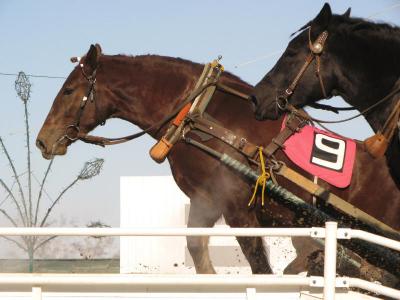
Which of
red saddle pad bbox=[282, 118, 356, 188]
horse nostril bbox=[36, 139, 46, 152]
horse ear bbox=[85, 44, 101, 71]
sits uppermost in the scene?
horse ear bbox=[85, 44, 101, 71]

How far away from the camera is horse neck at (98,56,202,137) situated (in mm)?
7609

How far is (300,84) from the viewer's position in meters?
6.21

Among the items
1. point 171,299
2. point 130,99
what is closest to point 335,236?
point 171,299

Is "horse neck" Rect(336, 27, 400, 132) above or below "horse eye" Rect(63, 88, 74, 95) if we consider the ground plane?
below

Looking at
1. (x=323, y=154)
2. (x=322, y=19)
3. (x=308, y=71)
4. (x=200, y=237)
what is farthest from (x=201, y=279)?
(x=200, y=237)

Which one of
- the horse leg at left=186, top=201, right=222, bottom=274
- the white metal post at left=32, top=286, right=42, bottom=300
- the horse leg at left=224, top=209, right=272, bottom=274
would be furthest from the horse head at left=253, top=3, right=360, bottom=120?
the white metal post at left=32, top=286, right=42, bottom=300

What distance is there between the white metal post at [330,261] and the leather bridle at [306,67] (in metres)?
1.65

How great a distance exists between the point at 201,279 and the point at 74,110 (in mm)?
3409

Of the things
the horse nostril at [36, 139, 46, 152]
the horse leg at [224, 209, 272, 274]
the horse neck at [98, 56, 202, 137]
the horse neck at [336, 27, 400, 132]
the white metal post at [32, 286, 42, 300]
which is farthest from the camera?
the horse nostril at [36, 139, 46, 152]

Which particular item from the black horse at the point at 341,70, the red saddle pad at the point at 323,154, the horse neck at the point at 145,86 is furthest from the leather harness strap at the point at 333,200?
the horse neck at the point at 145,86

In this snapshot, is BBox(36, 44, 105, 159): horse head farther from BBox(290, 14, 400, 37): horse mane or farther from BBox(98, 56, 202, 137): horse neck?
BBox(290, 14, 400, 37): horse mane

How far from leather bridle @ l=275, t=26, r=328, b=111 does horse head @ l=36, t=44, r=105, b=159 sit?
2.12 m

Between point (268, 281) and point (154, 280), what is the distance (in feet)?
1.98

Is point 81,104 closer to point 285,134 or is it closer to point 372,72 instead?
point 285,134
